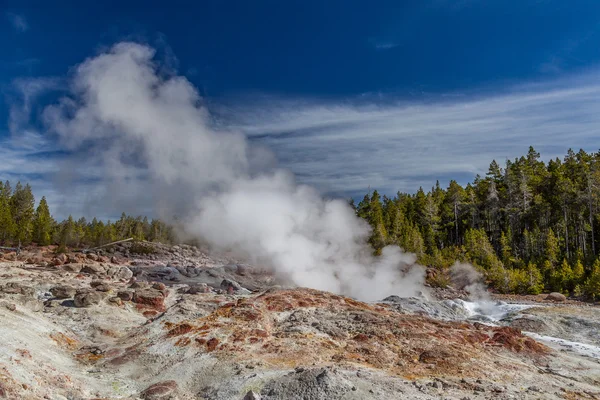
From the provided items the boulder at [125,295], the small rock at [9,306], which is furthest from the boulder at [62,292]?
the small rock at [9,306]

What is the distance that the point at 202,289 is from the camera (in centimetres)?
3011

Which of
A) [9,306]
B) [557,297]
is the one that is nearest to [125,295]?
[9,306]

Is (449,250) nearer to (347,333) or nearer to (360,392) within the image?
(347,333)

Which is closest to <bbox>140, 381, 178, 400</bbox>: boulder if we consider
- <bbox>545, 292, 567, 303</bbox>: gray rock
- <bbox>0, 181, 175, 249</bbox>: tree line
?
<bbox>545, 292, 567, 303</bbox>: gray rock

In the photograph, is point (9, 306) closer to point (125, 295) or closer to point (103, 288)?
point (125, 295)

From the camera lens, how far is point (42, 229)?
79812 mm

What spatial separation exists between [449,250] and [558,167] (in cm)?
2729

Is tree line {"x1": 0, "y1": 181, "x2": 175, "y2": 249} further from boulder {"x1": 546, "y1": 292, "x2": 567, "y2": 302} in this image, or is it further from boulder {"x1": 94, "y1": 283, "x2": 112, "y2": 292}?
boulder {"x1": 546, "y1": 292, "x2": 567, "y2": 302}

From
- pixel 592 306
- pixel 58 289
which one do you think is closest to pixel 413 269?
pixel 592 306

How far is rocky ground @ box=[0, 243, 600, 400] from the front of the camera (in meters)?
11.3

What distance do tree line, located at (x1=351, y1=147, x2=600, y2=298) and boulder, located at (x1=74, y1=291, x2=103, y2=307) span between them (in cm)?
3523

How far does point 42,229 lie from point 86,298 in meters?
68.9

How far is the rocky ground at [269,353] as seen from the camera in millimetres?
11328

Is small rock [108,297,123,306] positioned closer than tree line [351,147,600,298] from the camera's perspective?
Yes
